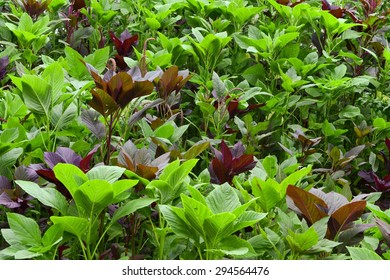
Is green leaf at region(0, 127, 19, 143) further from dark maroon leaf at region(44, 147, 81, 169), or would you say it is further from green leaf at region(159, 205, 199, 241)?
green leaf at region(159, 205, 199, 241)

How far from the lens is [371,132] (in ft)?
9.71

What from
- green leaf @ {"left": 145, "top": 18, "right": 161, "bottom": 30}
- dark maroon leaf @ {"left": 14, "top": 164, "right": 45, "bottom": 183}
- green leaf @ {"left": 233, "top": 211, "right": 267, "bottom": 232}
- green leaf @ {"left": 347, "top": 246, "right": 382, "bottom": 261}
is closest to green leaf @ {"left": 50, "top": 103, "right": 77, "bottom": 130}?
dark maroon leaf @ {"left": 14, "top": 164, "right": 45, "bottom": 183}

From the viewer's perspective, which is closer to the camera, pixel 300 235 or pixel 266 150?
pixel 300 235

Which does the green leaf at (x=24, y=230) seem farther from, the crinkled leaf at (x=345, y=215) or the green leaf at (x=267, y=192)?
the crinkled leaf at (x=345, y=215)

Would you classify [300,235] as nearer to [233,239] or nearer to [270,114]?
[233,239]

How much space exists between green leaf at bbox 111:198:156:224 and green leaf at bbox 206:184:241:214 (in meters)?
0.15

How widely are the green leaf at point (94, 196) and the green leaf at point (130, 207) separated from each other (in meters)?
0.06

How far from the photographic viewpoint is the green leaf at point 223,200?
168 centimetres

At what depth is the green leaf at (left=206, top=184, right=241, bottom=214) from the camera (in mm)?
1681

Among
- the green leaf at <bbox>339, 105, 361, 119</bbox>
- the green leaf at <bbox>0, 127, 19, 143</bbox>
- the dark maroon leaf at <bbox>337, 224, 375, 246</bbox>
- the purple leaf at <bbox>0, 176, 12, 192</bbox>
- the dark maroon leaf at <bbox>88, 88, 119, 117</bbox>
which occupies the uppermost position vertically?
the dark maroon leaf at <bbox>88, 88, 119, 117</bbox>

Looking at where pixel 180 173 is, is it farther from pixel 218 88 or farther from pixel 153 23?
pixel 153 23

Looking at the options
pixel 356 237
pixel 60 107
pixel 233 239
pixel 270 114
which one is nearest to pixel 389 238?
pixel 356 237

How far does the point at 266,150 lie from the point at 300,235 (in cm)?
114

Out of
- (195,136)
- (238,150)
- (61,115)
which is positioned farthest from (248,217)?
(195,136)
